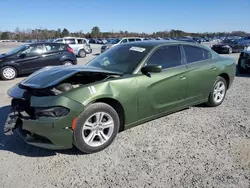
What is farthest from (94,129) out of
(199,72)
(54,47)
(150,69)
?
(54,47)

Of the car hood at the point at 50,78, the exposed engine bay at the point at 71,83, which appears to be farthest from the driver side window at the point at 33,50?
the exposed engine bay at the point at 71,83

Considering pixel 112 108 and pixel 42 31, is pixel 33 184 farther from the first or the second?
pixel 42 31

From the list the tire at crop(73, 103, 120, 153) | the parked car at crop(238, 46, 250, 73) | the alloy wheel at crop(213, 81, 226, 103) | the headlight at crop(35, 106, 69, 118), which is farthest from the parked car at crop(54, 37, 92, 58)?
the headlight at crop(35, 106, 69, 118)

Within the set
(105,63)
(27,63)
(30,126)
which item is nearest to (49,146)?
(30,126)

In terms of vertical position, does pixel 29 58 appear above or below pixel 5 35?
below

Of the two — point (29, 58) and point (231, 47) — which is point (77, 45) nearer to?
point (29, 58)

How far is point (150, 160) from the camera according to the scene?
125 inches

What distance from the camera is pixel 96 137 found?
3445mm

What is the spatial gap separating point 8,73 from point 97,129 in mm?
7848

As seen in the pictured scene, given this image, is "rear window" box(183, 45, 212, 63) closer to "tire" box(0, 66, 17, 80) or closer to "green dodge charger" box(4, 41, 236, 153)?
"green dodge charger" box(4, 41, 236, 153)

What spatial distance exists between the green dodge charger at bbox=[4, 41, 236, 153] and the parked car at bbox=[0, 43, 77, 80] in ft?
21.0

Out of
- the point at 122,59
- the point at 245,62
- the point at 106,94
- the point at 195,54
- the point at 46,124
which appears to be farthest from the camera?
the point at 245,62

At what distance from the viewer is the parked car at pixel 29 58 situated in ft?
31.9

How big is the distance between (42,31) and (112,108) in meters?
94.2
